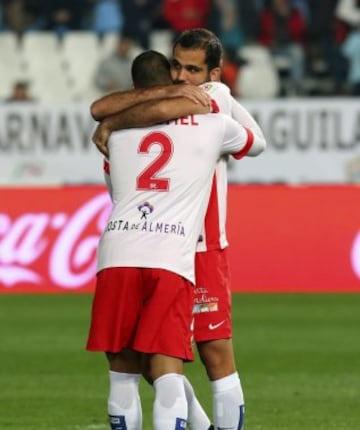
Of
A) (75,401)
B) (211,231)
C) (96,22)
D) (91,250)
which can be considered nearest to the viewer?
(211,231)

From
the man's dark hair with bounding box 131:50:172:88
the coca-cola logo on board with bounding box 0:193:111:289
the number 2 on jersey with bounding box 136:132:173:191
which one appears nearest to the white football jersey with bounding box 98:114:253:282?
the number 2 on jersey with bounding box 136:132:173:191

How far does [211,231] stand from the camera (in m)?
6.94

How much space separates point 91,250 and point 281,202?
2135 millimetres

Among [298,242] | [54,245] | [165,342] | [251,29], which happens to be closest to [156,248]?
[165,342]

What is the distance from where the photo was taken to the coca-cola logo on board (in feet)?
53.4

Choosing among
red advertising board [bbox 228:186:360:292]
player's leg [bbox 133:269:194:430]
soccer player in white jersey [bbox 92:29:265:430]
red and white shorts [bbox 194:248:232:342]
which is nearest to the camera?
player's leg [bbox 133:269:194:430]

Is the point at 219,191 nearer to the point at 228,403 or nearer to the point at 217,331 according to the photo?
the point at 217,331

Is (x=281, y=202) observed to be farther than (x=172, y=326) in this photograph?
Yes

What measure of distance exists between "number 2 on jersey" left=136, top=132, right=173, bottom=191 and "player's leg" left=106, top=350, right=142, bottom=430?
0.73 m

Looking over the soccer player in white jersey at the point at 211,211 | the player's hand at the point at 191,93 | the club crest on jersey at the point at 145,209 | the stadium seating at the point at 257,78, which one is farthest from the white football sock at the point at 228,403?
the stadium seating at the point at 257,78

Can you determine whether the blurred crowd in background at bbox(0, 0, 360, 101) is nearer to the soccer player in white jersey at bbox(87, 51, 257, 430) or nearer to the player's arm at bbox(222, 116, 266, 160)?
the player's arm at bbox(222, 116, 266, 160)

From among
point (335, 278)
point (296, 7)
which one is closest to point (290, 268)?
point (335, 278)

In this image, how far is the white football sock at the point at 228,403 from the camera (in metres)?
7.09

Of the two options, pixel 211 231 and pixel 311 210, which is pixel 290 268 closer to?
pixel 311 210
